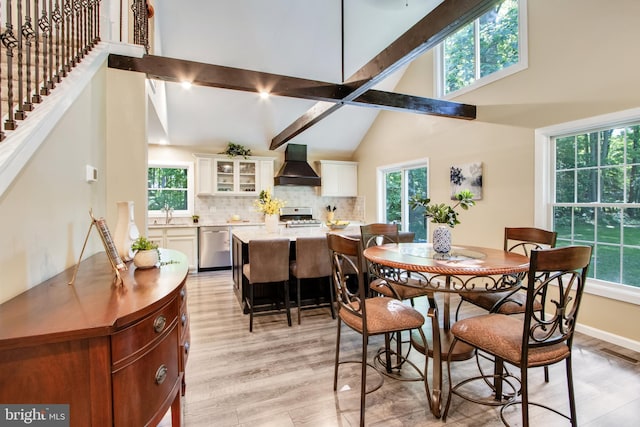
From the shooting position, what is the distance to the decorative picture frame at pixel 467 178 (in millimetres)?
4098

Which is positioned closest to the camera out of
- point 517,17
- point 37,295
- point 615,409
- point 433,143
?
point 37,295

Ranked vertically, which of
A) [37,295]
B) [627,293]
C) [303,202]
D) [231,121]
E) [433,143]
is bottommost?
[627,293]

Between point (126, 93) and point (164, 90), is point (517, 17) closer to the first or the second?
point (126, 93)

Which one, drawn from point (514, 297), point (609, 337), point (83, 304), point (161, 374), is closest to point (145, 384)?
point (161, 374)

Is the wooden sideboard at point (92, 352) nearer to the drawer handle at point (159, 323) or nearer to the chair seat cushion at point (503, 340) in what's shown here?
the drawer handle at point (159, 323)

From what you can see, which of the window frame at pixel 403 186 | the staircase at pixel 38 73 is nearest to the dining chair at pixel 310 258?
the staircase at pixel 38 73

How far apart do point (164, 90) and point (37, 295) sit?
4758 millimetres

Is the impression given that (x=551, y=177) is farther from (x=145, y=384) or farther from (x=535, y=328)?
(x=145, y=384)

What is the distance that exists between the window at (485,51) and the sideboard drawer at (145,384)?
12.7 feet

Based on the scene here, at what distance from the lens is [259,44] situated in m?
4.70

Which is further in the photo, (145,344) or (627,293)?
(627,293)

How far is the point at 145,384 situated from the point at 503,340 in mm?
1700

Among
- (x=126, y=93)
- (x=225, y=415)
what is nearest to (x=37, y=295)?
(x=225, y=415)

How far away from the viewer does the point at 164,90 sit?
16.6 feet
